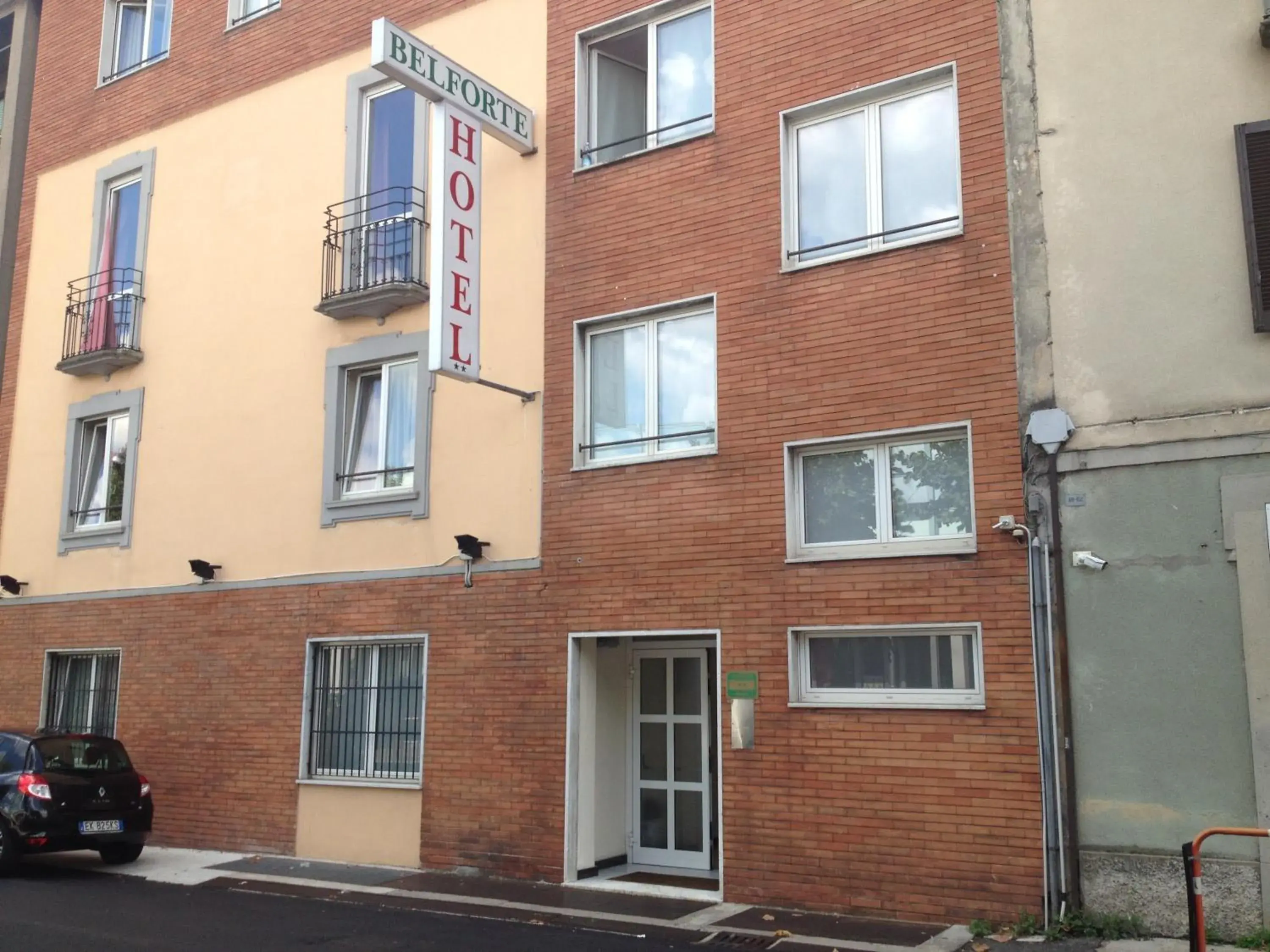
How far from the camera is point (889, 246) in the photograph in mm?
10328

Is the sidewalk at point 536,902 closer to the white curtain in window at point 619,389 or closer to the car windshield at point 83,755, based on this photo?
the car windshield at point 83,755

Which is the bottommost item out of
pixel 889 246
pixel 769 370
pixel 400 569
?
pixel 400 569

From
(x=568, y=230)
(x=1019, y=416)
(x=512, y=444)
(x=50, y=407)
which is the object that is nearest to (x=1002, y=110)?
(x=1019, y=416)

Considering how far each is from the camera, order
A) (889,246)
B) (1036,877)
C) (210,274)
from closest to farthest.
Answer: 1. (1036,877)
2. (889,246)
3. (210,274)

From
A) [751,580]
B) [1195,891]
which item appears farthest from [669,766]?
[1195,891]

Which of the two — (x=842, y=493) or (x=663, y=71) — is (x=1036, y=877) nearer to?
(x=842, y=493)

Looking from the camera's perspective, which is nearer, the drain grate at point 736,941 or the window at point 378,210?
the drain grate at point 736,941

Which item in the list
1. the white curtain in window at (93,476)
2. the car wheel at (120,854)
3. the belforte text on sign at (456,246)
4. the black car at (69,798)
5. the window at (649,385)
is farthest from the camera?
the white curtain in window at (93,476)

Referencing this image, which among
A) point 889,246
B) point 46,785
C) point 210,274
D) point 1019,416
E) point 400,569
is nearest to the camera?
point 1019,416

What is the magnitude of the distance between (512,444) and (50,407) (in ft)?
27.7

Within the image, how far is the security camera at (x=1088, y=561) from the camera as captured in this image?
8.82m

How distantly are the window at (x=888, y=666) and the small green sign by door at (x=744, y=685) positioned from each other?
318mm

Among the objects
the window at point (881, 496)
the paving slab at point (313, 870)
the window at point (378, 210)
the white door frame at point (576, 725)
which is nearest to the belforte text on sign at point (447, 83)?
the window at point (378, 210)

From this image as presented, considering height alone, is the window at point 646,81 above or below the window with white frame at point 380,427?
above
